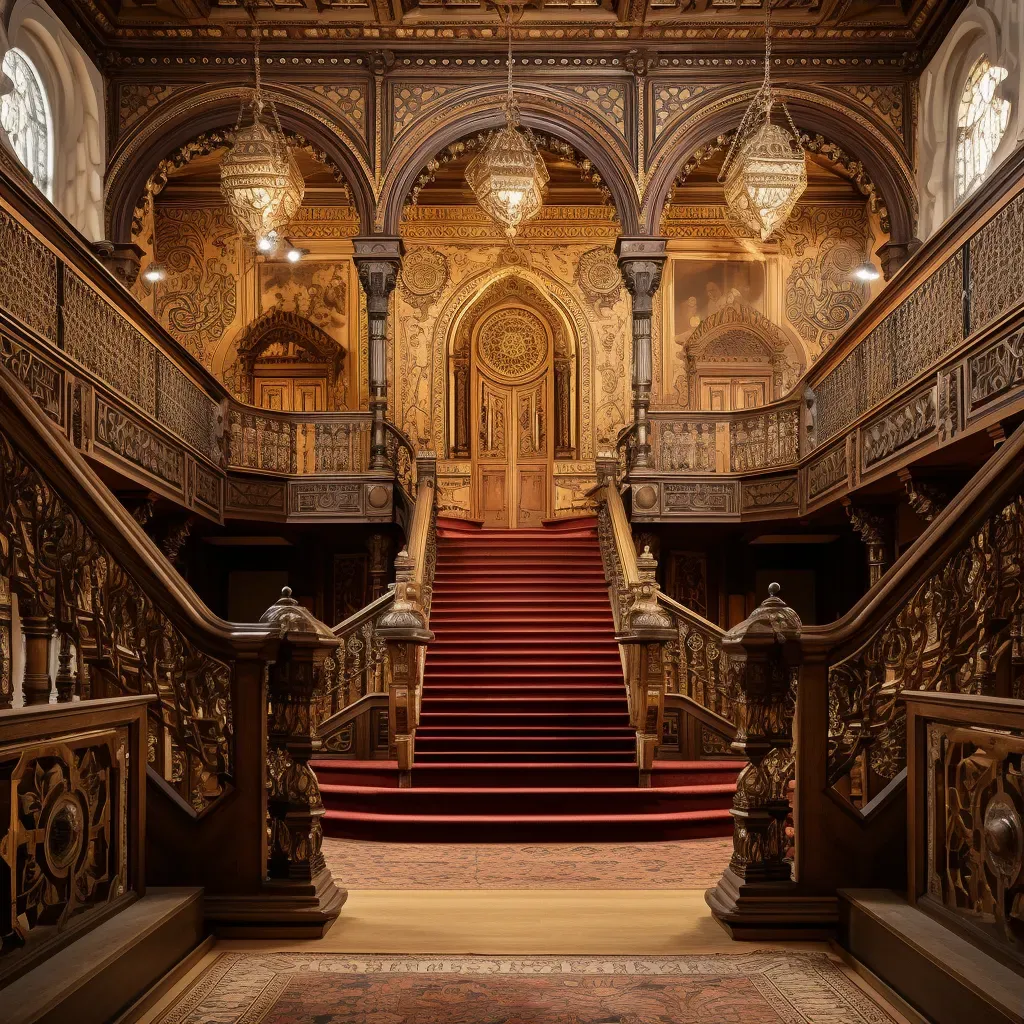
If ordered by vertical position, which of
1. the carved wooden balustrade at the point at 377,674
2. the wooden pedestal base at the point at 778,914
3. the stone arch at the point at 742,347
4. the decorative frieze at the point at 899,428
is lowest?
the wooden pedestal base at the point at 778,914

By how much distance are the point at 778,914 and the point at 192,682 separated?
6.85 feet

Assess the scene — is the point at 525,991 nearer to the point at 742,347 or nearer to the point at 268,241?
the point at 268,241

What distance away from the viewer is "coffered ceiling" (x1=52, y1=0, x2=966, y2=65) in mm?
12484

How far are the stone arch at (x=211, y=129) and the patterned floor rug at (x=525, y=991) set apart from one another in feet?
33.7

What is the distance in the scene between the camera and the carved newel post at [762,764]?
404cm

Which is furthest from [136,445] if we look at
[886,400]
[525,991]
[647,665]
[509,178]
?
[525,991]

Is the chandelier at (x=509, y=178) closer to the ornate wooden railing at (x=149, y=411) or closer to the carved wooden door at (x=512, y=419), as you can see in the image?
the ornate wooden railing at (x=149, y=411)

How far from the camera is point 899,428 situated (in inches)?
345

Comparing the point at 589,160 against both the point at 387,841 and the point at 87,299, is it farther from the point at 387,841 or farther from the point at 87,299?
the point at 387,841

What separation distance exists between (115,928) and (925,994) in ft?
7.08

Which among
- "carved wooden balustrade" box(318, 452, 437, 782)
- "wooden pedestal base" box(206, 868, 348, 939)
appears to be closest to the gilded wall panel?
"carved wooden balustrade" box(318, 452, 437, 782)

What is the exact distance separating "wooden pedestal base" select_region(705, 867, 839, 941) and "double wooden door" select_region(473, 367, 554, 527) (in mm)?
12532

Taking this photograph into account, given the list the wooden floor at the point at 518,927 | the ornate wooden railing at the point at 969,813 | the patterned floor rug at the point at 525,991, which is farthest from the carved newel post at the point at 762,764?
the ornate wooden railing at the point at 969,813

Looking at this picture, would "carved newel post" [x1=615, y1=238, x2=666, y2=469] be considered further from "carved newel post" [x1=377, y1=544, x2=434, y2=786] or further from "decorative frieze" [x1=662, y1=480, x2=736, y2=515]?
"carved newel post" [x1=377, y1=544, x2=434, y2=786]
